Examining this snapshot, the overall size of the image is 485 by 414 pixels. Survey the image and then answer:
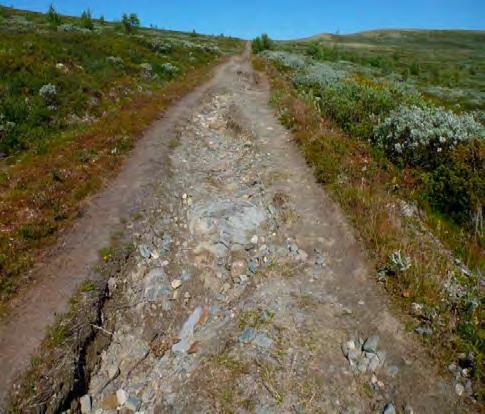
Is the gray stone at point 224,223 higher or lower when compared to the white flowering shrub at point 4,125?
lower

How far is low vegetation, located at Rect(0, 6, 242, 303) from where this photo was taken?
348 inches

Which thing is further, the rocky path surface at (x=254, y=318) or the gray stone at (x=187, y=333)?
the gray stone at (x=187, y=333)

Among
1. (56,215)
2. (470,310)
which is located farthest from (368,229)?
(56,215)

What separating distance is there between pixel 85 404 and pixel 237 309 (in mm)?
2852

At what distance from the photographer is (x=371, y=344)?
5578 mm

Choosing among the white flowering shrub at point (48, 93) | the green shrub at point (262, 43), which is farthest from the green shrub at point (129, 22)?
the white flowering shrub at point (48, 93)

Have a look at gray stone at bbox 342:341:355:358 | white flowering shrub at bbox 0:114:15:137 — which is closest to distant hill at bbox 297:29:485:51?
white flowering shrub at bbox 0:114:15:137

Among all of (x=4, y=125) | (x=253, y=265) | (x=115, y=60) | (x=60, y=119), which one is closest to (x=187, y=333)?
(x=253, y=265)

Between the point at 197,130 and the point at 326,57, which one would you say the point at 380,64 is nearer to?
the point at 326,57

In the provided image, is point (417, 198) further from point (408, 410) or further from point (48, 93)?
point (48, 93)

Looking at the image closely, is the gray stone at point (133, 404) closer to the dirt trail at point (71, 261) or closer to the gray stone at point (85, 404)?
the gray stone at point (85, 404)

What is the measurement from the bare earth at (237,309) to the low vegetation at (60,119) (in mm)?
823

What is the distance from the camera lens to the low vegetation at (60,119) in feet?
29.0

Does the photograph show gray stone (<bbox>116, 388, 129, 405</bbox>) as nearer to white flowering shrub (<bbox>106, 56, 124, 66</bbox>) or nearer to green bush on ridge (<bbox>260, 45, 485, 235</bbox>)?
green bush on ridge (<bbox>260, 45, 485, 235</bbox>)
